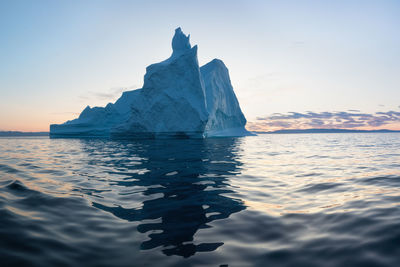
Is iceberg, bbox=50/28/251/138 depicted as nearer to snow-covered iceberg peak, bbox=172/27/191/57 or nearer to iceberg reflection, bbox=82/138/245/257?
snow-covered iceberg peak, bbox=172/27/191/57

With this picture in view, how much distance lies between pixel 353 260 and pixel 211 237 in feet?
4.17

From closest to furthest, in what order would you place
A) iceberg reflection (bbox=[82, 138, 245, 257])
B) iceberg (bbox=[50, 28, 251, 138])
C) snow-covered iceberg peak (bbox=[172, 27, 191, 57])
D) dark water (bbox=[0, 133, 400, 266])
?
1. dark water (bbox=[0, 133, 400, 266])
2. iceberg reflection (bbox=[82, 138, 245, 257])
3. iceberg (bbox=[50, 28, 251, 138])
4. snow-covered iceberg peak (bbox=[172, 27, 191, 57])

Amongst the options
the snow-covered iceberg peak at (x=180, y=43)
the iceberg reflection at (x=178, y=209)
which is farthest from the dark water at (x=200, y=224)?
the snow-covered iceberg peak at (x=180, y=43)

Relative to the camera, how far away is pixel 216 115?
36844 millimetres

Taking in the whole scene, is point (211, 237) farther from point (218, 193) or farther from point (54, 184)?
point (54, 184)

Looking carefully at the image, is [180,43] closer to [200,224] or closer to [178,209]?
[178,209]

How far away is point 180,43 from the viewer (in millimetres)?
31766

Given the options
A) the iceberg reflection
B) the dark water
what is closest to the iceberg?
the iceberg reflection

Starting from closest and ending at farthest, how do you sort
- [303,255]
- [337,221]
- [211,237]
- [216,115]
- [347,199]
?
[303,255] < [211,237] < [337,221] < [347,199] < [216,115]

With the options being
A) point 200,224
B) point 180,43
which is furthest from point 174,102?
point 200,224

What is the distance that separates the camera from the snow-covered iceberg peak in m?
31.3

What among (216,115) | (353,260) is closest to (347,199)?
(353,260)

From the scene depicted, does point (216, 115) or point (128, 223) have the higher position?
point (216, 115)

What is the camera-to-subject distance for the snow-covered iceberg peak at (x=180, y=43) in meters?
31.3
